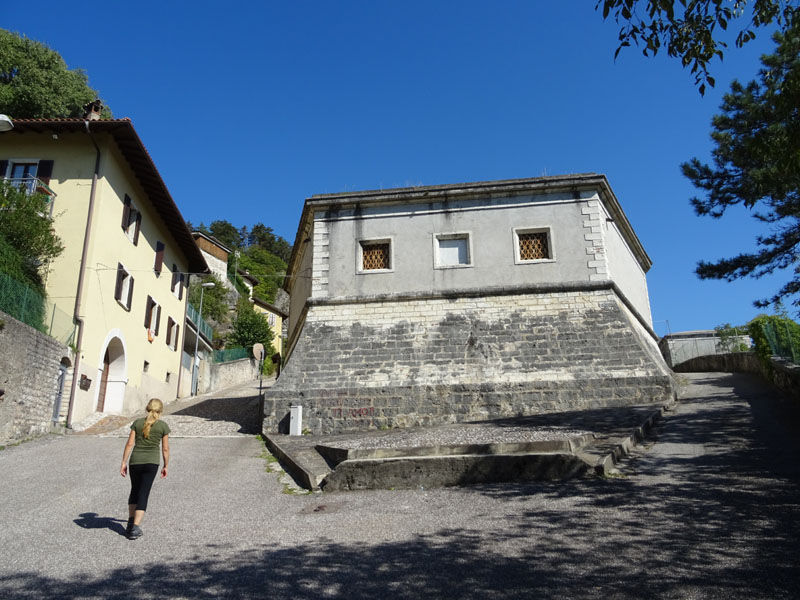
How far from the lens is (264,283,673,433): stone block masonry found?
12.8 meters

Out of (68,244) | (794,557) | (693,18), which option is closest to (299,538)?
(794,557)

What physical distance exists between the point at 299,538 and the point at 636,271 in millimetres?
17116

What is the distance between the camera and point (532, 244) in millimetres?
15211

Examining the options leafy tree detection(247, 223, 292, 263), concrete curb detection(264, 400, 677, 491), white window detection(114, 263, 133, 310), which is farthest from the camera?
leafy tree detection(247, 223, 292, 263)

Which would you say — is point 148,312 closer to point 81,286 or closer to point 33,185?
point 81,286

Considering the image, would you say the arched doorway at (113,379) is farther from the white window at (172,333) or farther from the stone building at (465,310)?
the stone building at (465,310)

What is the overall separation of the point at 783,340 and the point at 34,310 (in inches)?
699

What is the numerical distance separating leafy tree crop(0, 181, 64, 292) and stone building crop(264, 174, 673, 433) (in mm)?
6919

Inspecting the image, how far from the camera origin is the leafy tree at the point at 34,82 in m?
28.2

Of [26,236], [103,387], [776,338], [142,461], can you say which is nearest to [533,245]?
[776,338]

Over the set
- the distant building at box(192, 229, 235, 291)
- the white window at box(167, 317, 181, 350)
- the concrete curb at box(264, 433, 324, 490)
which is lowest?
the concrete curb at box(264, 433, 324, 490)

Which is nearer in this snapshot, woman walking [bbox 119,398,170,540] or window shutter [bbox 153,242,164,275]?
woman walking [bbox 119,398,170,540]

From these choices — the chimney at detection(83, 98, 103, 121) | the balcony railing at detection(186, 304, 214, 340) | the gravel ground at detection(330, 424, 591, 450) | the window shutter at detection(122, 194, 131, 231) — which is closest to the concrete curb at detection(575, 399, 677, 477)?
the gravel ground at detection(330, 424, 591, 450)

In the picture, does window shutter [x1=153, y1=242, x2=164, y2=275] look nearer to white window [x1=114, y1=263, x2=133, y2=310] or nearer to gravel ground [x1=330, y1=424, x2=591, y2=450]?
white window [x1=114, y1=263, x2=133, y2=310]
